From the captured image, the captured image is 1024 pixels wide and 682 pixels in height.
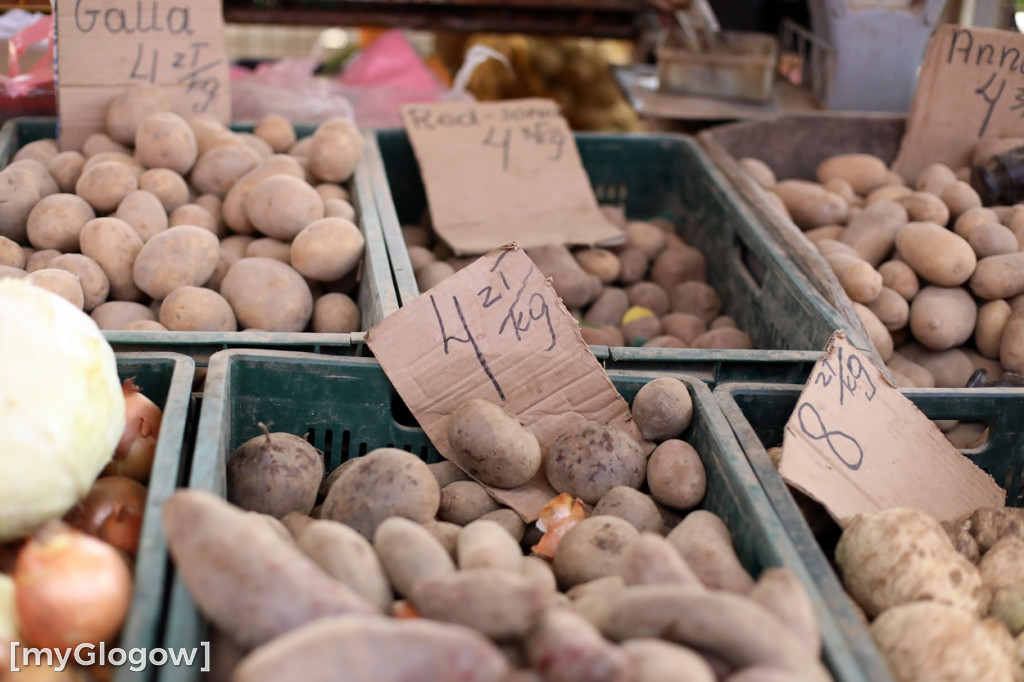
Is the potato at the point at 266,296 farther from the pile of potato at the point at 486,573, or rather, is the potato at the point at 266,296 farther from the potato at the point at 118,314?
the pile of potato at the point at 486,573

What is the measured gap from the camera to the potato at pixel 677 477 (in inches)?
51.5

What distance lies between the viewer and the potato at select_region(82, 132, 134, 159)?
6.97ft

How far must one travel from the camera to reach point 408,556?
38.7 inches

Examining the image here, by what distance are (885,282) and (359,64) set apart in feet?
7.70

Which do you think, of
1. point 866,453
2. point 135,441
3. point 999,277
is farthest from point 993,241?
point 135,441

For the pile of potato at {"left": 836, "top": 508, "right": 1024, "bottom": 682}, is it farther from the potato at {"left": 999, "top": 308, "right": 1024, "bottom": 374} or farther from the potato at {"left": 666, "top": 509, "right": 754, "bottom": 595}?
the potato at {"left": 999, "top": 308, "right": 1024, "bottom": 374}

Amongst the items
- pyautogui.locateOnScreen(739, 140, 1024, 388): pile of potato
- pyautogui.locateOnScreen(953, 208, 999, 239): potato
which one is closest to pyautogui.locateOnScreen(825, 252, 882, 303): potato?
pyautogui.locateOnScreen(739, 140, 1024, 388): pile of potato

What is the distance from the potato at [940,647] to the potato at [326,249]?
1.20m

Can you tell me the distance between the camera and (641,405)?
1.40 metres

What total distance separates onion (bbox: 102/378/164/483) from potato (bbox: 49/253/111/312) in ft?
1.61

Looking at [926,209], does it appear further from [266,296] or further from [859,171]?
[266,296]

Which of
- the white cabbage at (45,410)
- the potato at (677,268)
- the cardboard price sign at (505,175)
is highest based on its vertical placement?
the white cabbage at (45,410)

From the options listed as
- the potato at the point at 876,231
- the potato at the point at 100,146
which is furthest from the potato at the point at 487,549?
the potato at the point at 100,146

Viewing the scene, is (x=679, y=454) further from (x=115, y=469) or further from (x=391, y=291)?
(x=115, y=469)
